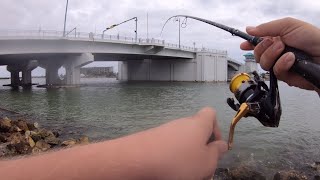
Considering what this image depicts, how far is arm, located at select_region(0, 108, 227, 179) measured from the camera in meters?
1.04

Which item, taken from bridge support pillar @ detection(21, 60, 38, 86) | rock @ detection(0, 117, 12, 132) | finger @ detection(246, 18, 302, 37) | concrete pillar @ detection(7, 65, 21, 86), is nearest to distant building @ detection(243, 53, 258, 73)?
finger @ detection(246, 18, 302, 37)

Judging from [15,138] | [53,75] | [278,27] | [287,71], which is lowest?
[15,138]

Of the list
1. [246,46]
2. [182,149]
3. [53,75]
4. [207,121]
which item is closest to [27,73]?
[53,75]

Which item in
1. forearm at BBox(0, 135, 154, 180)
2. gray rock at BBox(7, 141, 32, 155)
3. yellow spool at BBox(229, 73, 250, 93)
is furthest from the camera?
gray rock at BBox(7, 141, 32, 155)

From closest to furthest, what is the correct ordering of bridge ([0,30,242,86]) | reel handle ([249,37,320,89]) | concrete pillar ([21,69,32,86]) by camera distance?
reel handle ([249,37,320,89])
bridge ([0,30,242,86])
concrete pillar ([21,69,32,86])

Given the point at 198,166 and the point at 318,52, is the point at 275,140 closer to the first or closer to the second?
the point at 318,52

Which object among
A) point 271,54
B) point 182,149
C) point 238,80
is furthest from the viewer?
point 238,80

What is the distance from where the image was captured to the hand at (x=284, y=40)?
2301 mm

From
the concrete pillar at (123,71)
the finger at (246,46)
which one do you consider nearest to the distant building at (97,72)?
the concrete pillar at (123,71)

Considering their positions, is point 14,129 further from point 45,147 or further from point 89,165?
point 89,165

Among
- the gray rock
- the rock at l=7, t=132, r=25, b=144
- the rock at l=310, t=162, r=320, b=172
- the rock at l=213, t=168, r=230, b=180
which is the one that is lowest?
the rock at l=310, t=162, r=320, b=172

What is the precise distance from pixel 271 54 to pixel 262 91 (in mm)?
257

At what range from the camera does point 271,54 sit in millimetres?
2363

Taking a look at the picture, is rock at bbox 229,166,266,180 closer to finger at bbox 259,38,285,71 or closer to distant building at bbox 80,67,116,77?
finger at bbox 259,38,285,71
